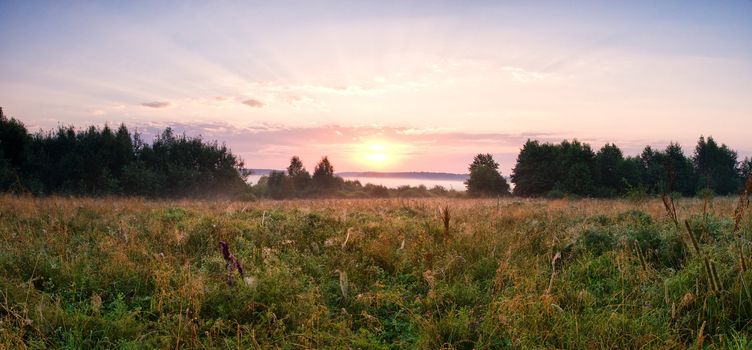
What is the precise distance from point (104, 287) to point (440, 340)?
425 cm

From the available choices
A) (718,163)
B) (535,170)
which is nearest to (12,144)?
(535,170)

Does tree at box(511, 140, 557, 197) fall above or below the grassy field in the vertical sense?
above

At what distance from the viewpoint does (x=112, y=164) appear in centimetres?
4981

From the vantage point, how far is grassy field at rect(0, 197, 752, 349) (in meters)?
4.11

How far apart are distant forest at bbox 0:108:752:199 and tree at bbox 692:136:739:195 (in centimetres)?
17

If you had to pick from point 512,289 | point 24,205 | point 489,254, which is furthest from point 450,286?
point 24,205

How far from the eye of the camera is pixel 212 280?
544cm

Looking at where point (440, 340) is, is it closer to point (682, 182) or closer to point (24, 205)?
point (24, 205)

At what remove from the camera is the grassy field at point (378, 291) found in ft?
13.5

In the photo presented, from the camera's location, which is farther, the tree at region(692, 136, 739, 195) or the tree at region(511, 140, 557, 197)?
the tree at region(692, 136, 739, 195)

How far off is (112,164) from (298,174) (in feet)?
106

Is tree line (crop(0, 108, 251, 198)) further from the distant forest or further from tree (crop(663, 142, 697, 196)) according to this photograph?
tree (crop(663, 142, 697, 196))

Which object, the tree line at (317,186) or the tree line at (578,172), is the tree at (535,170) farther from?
the tree line at (317,186)

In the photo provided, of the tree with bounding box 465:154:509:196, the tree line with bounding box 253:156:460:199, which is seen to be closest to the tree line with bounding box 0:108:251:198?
the tree line with bounding box 253:156:460:199
